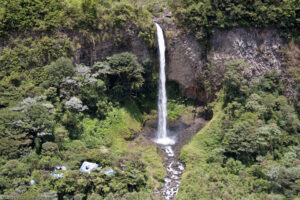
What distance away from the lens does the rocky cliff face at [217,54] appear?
81.8 ft

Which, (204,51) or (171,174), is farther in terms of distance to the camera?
(204,51)

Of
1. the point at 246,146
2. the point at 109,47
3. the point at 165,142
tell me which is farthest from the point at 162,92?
the point at 246,146

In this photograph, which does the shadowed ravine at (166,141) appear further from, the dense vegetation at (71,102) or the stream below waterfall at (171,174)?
the dense vegetation at (71,102)

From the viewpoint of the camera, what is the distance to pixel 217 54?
25453 mm

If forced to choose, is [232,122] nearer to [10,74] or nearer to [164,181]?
[164,181]

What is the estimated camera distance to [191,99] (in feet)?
88.9

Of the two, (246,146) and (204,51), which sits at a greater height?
(204,51)

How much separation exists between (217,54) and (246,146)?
8687 mm

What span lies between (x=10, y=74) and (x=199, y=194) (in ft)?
52.6

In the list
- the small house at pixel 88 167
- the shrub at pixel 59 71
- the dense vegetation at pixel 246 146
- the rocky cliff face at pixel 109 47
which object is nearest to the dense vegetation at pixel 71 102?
the shrub at pixel 59 71

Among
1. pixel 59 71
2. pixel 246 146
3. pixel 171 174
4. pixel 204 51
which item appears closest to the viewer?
pixel 246 146

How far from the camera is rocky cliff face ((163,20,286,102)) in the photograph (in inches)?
981

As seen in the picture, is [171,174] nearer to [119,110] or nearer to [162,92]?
[119,110]

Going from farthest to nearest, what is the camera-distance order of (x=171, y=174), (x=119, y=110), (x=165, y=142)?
(x=119, y=110), (x=165, y=142), (x=171, y=174)
